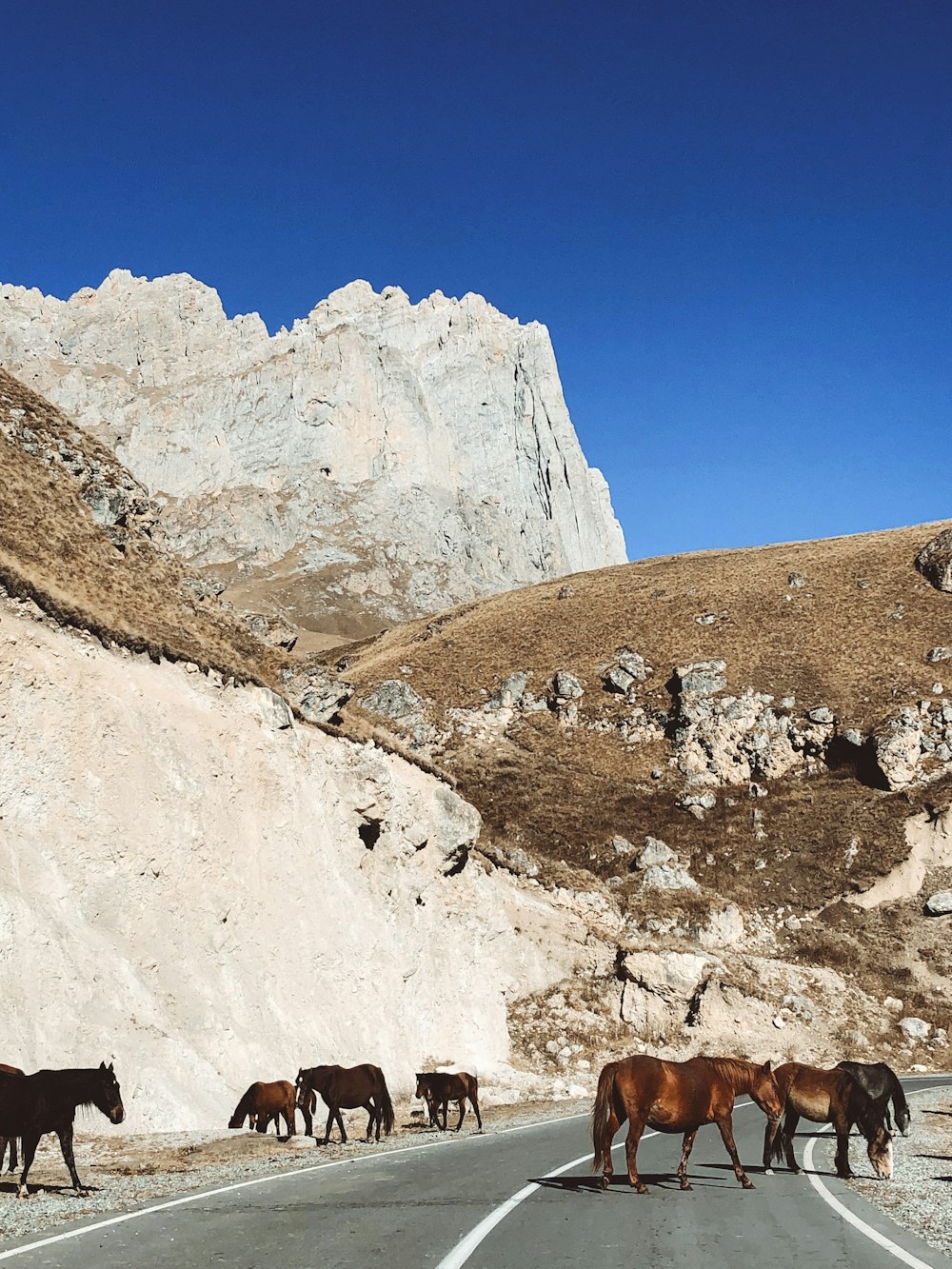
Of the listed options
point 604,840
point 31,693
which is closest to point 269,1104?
point 31,693

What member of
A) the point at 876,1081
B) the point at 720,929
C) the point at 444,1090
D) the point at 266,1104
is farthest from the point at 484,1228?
A: the point at 720,929

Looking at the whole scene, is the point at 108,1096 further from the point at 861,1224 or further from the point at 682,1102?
the point at 861,1224

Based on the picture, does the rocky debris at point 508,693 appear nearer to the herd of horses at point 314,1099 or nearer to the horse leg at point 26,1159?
the herd of horses at point 314,1099

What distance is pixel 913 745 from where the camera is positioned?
57.0 m

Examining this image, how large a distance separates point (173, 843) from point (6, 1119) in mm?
12049

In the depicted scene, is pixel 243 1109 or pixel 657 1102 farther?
pixel 243 1109

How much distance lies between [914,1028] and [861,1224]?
35.1 metres

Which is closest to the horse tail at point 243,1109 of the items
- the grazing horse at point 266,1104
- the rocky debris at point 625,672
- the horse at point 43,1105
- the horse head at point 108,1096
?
the grazing horse at point 266,1104

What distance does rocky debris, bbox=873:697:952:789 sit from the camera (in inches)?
2212

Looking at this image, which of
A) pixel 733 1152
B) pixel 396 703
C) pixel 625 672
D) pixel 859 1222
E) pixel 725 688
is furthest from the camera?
pixel 625 672

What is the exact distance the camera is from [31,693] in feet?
74.6

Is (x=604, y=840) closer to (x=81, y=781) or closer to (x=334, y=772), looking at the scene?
(x=334, y=772)

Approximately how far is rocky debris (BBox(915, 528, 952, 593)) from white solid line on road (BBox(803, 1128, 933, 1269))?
67769 mm

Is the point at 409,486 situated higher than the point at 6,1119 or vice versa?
the point at 409,486
